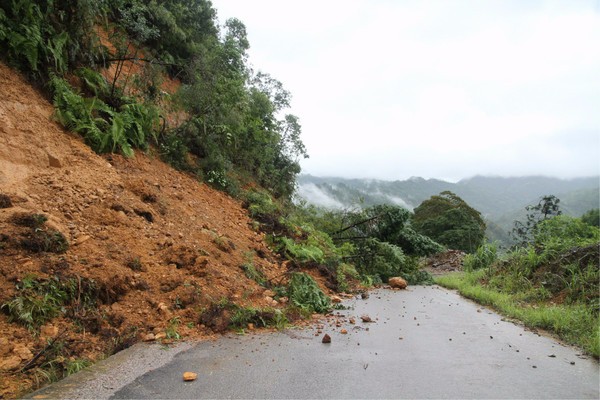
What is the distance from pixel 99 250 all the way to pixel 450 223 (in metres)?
37.8

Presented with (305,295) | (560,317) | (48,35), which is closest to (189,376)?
(305,295)

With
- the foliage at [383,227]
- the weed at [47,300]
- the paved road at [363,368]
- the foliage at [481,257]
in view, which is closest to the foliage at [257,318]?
the paved road at [363,368]

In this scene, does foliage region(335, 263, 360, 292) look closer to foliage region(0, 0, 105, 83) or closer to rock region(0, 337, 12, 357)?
rock region(0, 337, 12, 357)

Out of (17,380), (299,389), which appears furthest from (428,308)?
(17,380)

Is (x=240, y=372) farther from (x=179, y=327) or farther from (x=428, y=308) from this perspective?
(x=428, y=308)

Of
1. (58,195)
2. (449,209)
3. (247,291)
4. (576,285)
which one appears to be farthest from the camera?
(449,209)

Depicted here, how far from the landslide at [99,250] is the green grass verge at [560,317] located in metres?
4.39

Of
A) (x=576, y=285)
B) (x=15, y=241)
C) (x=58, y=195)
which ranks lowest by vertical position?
(x=576, y=285)

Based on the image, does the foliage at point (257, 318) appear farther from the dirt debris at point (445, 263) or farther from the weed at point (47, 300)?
the dirt debris at point (445, 263)

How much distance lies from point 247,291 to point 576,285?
6.12 m

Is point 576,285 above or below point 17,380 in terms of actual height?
above

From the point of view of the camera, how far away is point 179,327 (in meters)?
4.76

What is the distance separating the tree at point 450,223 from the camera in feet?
118

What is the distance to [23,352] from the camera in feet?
11.2
